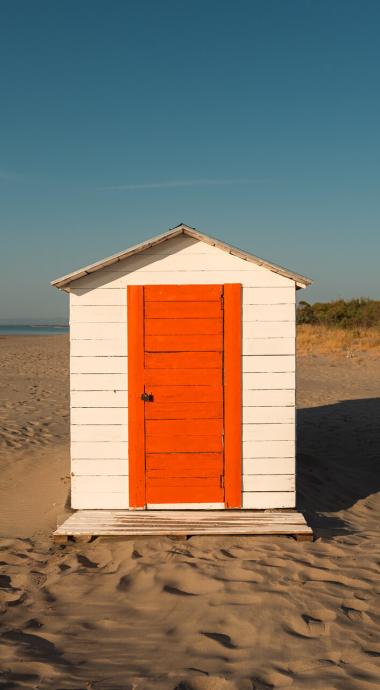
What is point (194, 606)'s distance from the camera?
4402 mm

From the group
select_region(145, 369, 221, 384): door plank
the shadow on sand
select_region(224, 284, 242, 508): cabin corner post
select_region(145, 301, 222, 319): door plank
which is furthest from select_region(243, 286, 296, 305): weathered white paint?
the shadow on sand

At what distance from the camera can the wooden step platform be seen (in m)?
5.93

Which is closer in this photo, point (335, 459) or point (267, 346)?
point (267, 346)

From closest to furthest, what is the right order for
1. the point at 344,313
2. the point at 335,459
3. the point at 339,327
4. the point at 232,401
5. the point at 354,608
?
the point at 354,608, the point at 232,401, the point at 335,459, the point at 339,327, the point at 344,313

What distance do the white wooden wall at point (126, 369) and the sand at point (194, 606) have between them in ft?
2.59

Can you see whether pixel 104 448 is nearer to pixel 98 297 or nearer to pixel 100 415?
pixel 100 415

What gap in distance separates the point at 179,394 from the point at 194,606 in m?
2.74

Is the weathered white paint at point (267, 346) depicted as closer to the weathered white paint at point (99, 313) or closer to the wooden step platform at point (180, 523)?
the weathered white paint at point (99, 313)

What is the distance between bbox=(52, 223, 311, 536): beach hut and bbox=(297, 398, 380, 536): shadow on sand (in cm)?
108

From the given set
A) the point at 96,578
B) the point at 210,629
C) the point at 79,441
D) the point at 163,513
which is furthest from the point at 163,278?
the point at 210,629

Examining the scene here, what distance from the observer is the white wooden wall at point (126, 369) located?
263 inches

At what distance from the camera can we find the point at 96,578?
16.5ft

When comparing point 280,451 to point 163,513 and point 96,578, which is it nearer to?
point 163,513

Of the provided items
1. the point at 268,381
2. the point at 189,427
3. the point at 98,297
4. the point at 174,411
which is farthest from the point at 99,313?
the point at 268,381
